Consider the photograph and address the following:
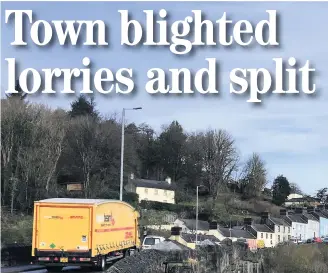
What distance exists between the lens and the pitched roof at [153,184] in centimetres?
9281

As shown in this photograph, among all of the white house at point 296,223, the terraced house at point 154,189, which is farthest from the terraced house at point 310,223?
the terraced house at point 154,189

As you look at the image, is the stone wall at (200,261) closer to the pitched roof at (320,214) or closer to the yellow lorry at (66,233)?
the yellow lorry at (66,233)

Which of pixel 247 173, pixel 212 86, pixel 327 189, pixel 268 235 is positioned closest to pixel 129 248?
pixel 212 86

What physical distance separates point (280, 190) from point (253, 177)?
50.4 feet

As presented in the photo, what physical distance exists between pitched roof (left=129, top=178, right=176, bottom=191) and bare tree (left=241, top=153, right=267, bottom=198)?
65.6 ft

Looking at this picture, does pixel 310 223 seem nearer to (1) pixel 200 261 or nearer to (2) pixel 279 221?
(2) pixel 279 221

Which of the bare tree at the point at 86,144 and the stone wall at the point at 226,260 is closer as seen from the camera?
the stone wall at the point at 226,260

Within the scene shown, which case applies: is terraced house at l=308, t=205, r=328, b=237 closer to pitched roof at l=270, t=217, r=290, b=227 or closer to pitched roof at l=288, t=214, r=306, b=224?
pitched roof at l=288, t=214, r=306, b=224

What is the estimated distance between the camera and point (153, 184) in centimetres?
9831

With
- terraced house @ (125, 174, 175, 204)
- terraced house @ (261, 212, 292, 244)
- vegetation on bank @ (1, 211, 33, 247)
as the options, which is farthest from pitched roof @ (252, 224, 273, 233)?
vegetation on bank @ (1, 211, 33, 247)

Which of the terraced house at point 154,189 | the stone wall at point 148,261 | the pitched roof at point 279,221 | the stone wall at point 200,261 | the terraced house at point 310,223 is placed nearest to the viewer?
the stone wall at point 148,261

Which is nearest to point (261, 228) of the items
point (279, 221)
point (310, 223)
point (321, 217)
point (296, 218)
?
point (279, 221)

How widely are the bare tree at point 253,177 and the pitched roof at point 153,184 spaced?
787 inches

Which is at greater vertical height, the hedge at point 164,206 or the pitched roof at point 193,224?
the hedge at point 164,206
